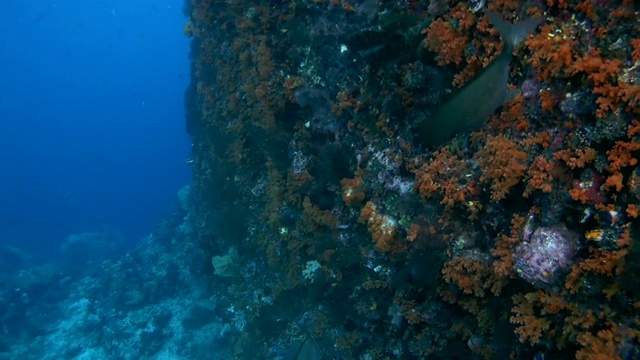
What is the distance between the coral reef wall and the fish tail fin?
69 millimetres

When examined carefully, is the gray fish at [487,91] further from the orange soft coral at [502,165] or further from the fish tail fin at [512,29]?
the orange soft coral at [502,165]

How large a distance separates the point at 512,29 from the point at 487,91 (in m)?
0.53

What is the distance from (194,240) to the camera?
17203 millimetres

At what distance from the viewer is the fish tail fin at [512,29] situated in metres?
2.99

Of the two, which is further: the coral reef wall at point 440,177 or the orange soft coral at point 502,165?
the orange soft coral at point 502,165

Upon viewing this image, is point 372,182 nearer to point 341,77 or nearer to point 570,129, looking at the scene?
point 341,77

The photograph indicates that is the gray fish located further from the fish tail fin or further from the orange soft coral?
the orange soft coral

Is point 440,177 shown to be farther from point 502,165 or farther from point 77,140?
point 77,140

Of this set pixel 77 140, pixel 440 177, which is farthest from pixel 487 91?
pixel 77 140

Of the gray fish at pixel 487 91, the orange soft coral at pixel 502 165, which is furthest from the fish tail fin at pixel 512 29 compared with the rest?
the orange soft coral at pixel 502 165

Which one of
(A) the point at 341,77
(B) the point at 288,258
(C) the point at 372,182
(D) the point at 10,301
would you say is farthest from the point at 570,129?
(D) the point at 10,301

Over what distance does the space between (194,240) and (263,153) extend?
10795mm

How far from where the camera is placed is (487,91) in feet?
10.3

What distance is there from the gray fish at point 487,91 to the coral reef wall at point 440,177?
7 centimetres
